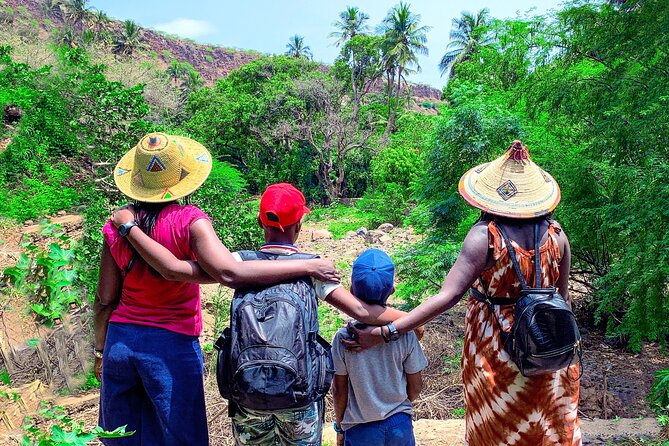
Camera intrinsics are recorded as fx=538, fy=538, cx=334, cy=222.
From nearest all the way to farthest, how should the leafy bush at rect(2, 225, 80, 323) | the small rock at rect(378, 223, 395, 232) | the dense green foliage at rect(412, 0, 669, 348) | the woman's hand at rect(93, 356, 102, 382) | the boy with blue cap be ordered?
the boy with blue cap → the woman's hand at rect(93, 356, 102, 382) → the leafy bush at rect(2, 225, 80, 323) → the dense green foliage at rect(412, 0, 669, 348) → the small rock at rect(378, 223, 395, 232)

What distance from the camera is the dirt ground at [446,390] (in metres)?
3.26

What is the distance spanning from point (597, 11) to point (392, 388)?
4.90 meters

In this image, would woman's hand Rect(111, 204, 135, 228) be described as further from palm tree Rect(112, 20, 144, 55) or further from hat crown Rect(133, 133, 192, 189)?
palm tree Rect(112, 20, 144, 55)

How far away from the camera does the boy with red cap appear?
1771mm

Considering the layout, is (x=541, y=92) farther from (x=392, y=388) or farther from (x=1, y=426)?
(x=1, y=426)

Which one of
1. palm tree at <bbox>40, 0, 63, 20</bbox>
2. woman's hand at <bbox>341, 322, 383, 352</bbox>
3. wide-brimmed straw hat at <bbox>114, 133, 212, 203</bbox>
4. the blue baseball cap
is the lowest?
woman's hand at <bbox>341, 322, 383, 352</bbox>

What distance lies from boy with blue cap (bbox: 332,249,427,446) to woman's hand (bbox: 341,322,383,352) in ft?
0.11

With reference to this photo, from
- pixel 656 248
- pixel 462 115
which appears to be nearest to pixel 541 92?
pixel 462 115

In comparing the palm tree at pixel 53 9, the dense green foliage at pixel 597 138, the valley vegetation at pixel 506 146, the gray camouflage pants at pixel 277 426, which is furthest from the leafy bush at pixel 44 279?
the palm tree at pixel 53 9

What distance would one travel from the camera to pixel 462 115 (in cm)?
626

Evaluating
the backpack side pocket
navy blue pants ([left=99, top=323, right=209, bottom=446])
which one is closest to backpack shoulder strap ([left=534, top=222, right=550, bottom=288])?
the backpack side pocket

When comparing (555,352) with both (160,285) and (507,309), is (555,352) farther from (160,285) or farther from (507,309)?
(160,285)

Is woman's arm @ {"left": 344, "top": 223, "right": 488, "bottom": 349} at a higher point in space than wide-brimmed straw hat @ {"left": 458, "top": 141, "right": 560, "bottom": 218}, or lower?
lower

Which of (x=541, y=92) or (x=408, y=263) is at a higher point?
(x=541, y=92)
